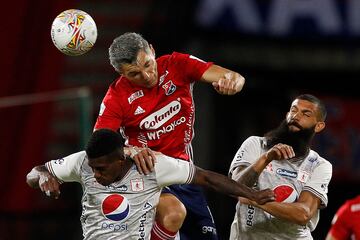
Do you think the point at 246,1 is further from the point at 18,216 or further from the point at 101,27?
the point at 18,216

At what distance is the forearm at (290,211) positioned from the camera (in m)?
6.97

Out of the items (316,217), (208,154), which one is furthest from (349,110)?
(316,217)

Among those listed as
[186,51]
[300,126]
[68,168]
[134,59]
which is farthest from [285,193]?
[186,51]

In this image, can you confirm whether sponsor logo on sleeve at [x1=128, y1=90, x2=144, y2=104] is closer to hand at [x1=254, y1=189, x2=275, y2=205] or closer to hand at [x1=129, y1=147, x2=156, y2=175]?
hand at [x1=129, y1=147, x2=156, y2=175]

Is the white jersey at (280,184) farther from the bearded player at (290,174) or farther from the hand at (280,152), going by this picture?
the hand at (280,152)


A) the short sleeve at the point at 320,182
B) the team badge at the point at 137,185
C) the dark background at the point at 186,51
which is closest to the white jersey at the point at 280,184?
the short sleeve at the point at 320,182

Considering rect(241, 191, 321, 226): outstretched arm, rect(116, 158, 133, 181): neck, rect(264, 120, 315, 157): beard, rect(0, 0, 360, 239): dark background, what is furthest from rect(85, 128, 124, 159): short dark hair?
rect(0, 0, 360, 239): dark background

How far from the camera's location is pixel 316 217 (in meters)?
7.57

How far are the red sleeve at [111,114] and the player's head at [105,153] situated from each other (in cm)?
41

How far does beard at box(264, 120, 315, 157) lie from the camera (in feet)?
24.1

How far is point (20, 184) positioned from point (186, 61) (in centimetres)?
529

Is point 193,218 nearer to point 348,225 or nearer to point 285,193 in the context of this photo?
point 285,193

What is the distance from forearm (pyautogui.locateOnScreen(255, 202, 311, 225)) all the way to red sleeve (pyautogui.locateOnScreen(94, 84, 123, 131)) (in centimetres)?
110

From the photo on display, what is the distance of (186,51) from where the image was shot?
1292 centimetres
